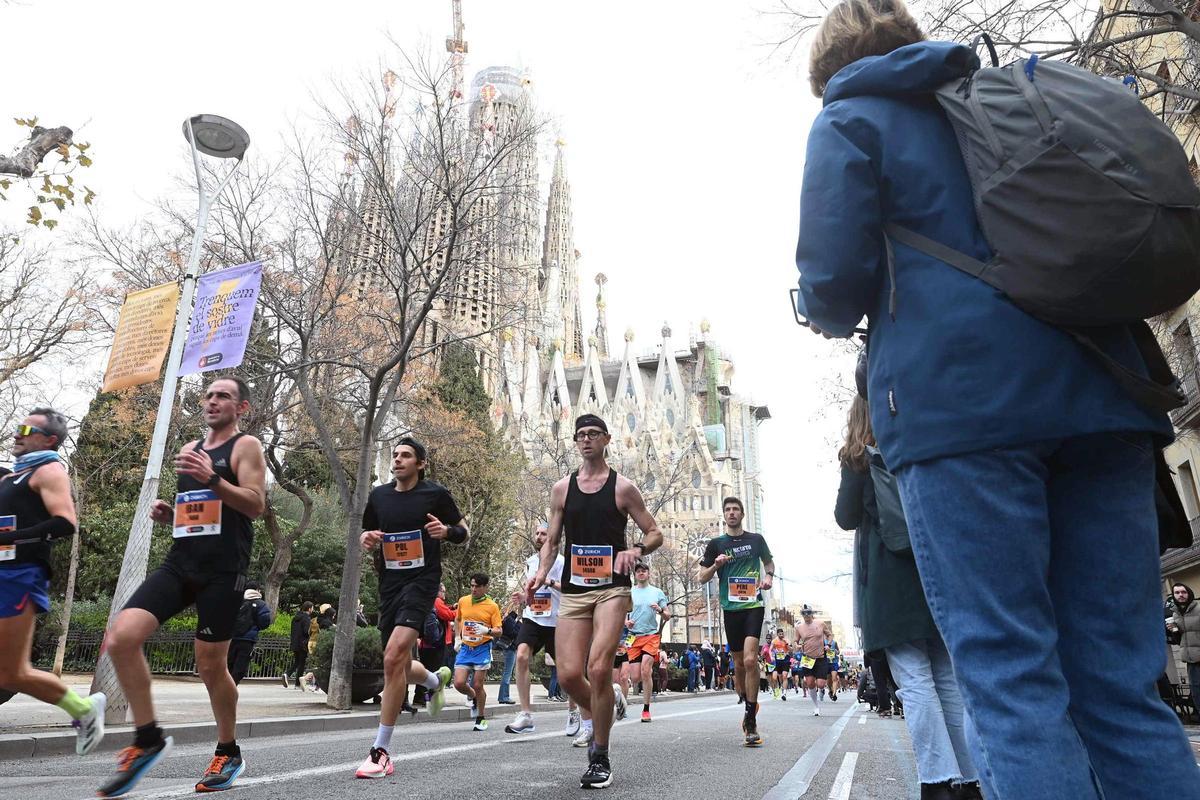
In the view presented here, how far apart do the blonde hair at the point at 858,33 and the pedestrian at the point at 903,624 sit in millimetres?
1866

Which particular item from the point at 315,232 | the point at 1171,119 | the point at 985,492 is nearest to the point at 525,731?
the point at 985,492

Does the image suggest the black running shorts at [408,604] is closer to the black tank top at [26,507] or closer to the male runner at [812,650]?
the black tank top at [26,507]

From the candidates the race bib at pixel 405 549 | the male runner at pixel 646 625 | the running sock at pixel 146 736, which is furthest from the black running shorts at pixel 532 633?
the running sock at pixel 146 736

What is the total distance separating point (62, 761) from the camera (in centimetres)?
675

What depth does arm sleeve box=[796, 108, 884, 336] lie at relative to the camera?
78.7 inches

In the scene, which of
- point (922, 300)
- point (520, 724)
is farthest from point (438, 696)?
point (922, 300)

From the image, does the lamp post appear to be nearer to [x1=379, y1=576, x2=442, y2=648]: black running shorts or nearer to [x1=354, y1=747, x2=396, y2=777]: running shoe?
[x1=379, y1=576, x2=442, y2=648]: black running shorts

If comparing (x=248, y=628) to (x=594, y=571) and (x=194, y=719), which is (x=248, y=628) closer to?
(x=194, y=719)

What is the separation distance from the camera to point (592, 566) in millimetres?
5594

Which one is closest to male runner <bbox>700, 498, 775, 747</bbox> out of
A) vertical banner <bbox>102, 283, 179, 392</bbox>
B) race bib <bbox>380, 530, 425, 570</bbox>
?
race bib <bbox>380, 530, 425, 570</bbox>

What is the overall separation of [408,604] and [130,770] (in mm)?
2224

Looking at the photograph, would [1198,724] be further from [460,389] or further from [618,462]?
[618,462]

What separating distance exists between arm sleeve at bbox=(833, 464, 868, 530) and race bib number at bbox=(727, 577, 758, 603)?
14.6 feet

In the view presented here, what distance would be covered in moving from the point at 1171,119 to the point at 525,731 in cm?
1273
